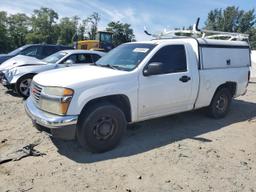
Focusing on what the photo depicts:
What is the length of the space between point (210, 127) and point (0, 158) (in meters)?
4.34

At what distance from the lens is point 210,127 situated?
6.57 meters

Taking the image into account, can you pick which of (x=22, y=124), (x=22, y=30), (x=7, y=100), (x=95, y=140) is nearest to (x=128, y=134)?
(x=95, y=140)

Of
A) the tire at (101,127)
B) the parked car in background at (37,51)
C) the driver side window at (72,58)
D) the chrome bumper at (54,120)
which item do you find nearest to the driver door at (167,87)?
the tire at (101,127)

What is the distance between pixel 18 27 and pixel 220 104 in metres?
66.3

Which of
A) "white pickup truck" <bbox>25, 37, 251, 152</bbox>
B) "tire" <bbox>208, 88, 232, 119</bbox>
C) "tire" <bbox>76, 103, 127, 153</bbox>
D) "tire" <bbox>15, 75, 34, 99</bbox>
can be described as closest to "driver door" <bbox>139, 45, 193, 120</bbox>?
"white pickup truck" <bbox>25, 37, 251, 152</bbox>

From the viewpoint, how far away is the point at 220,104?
720 cm

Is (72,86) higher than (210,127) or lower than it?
higher

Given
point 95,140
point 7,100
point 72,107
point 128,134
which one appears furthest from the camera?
point 7,100

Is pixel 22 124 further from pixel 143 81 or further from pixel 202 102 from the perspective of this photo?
pixel 202 102

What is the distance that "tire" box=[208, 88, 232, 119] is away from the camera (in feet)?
23.0

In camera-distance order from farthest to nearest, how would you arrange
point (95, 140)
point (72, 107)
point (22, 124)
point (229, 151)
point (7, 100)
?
point (7, 100) → point (22, 124) → point (229, 151) → point (95, 140) → point (72, 107)

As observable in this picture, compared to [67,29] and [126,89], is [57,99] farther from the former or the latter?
[67,29]

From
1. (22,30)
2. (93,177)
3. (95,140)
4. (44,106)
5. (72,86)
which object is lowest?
(93,177)

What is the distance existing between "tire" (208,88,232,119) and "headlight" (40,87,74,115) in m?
3.87
